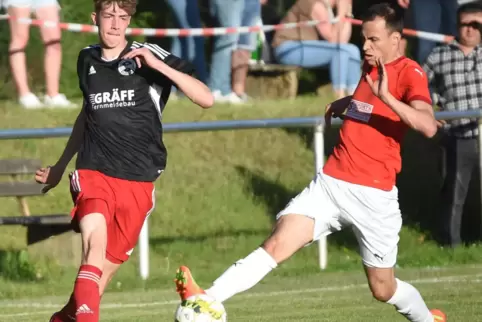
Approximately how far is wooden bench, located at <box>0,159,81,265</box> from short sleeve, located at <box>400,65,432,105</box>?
464 cm

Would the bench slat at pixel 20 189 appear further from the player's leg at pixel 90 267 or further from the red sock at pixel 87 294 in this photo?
the red sock at pixel 87 294

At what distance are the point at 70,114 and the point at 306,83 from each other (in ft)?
10.6

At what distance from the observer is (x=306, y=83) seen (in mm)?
15984

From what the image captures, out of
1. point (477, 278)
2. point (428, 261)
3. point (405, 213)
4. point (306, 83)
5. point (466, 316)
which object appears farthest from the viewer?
Answer: point (306, 83)

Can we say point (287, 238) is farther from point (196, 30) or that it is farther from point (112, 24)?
point (196, 30)

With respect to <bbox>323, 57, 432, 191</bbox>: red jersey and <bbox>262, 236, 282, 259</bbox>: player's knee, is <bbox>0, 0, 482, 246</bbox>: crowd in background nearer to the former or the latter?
<bbox>323, 57, 432, 191</bbox>: red jersey

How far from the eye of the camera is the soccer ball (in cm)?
679

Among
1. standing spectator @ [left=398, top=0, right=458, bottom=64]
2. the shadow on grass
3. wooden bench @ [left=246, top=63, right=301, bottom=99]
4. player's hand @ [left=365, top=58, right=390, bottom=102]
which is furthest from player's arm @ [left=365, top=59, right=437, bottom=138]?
wooden bench @ [left=246, top=63, right=301, bottom=99]

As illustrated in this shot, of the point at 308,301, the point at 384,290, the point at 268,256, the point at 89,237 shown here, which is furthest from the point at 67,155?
the point at 308,301

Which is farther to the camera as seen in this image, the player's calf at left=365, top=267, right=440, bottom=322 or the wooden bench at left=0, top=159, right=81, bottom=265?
the wooden bench at left=0, top=159, right=81, bottom=265

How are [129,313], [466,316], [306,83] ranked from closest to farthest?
[466,316], [129,313], [306,83]

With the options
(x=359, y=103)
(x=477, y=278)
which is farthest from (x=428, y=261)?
(x=359, y=103)

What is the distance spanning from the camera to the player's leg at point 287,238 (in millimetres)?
7176

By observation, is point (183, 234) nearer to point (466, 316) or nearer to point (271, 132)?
point (271, 132)
